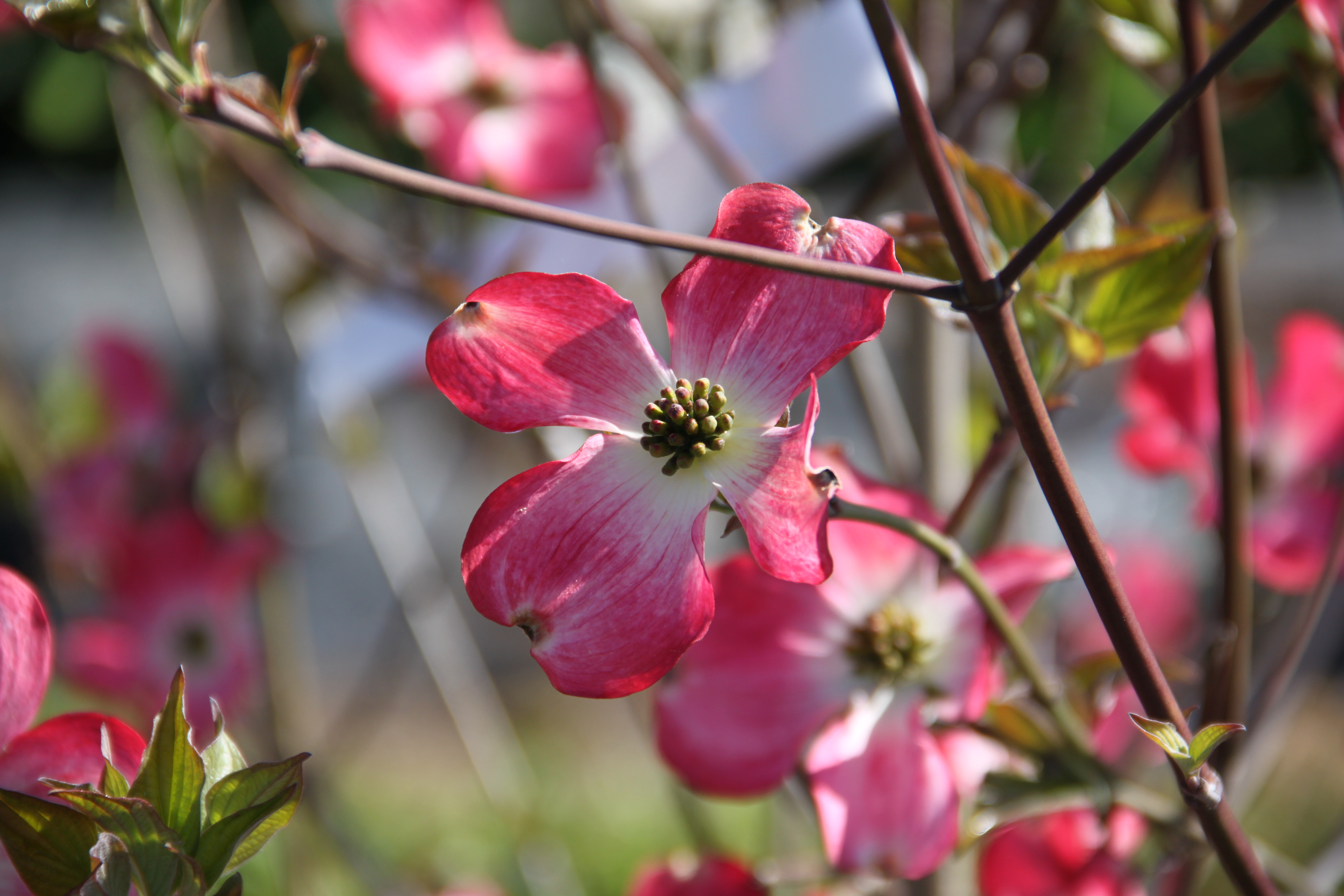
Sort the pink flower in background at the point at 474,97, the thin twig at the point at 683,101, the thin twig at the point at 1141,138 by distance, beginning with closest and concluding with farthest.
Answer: the thin twig at the point at 1141,138 < the thin twig at the point at 683,101 < the pink flower in background at the point at 474,97

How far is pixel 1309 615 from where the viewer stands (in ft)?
0.97

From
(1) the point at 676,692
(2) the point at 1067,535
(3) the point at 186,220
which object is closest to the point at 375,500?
(3) the point at 186,220

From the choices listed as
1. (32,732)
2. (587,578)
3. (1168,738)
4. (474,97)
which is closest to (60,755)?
(32,732)

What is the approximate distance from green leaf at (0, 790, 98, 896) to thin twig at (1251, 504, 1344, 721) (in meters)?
0.31

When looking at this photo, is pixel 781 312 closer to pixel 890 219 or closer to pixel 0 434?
pixel 890 219

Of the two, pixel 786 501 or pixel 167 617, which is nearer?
pixel 786 501

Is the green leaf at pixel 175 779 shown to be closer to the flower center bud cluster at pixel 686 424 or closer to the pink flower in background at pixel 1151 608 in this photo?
the flower center bud cluster at pixel 686 424

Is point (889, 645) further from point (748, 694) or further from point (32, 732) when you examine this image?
point (32, 732)

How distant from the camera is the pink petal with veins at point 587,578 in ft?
0.66

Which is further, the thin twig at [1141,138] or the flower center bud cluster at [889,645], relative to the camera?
the flower center bud cluster at [889,645]

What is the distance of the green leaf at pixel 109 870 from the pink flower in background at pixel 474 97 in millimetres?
402

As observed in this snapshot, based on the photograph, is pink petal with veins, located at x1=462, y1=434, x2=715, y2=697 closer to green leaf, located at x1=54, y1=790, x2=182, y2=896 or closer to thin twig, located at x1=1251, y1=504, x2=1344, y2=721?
green leaf, located at x1=54, y1=790, x2=182, y2=896

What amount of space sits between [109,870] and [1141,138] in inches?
8.9

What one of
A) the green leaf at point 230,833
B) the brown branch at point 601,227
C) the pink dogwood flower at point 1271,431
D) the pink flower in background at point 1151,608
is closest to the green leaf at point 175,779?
the green leaf at point 230,833
